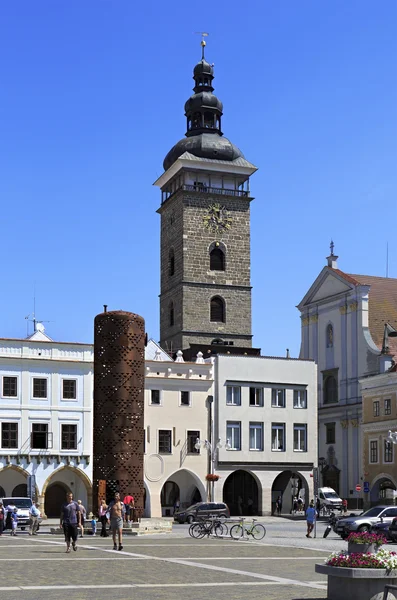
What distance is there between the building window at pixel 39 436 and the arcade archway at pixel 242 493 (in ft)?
40.7

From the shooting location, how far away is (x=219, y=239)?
9300 centimetres

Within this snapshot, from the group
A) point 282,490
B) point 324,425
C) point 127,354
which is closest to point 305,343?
point 324,425

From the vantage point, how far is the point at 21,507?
50.2 metres

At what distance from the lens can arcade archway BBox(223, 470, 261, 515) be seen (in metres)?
66.3

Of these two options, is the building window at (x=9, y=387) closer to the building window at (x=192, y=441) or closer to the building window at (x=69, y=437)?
the building window at (x=69, y=437)

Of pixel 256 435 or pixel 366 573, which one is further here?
pixel 256 435

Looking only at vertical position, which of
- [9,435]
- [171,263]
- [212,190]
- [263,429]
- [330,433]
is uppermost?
[212,190]

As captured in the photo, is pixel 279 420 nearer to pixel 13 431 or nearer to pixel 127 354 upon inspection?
pixel 13 431

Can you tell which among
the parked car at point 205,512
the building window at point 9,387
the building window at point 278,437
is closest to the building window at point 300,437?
the building window at point 278,437

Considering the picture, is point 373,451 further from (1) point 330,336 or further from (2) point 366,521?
(2) point 366,521

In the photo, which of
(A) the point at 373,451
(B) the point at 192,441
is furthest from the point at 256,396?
(A) the point at 373,451

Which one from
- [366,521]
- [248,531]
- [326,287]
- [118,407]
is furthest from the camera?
[326,287]

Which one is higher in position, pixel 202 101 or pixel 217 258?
pixel 202 101

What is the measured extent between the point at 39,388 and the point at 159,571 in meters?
38.3
